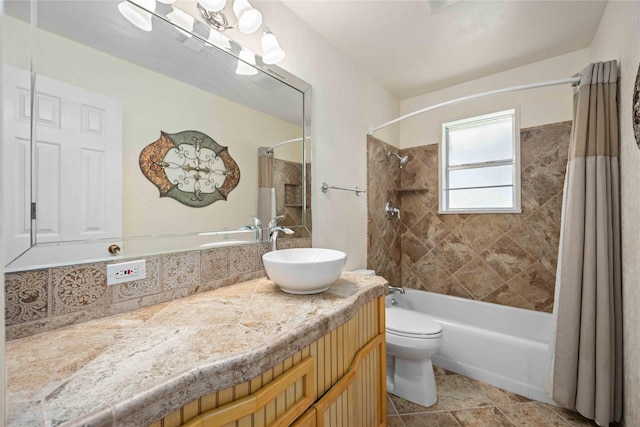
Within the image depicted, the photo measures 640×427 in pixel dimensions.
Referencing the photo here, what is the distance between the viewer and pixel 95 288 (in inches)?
34.1

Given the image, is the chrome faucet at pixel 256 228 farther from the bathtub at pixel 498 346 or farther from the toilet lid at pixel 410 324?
the bathtub at pixel 498 346

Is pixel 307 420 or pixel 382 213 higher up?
pixel 382 213

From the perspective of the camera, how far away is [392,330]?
1.74 metres

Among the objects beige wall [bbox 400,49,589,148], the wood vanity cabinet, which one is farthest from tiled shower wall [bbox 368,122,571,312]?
the wood vanity cabinet

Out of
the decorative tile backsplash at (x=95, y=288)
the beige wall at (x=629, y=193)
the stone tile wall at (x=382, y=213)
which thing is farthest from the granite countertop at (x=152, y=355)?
the stone tile wall at (x=382, y=213)

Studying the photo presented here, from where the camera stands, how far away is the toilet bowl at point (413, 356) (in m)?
1.66

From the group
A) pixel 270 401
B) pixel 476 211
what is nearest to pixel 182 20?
pixel 270 401

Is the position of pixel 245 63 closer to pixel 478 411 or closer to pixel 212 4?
pixel 212 4

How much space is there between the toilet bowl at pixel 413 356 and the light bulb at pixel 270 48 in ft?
5.90

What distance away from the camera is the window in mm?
2412

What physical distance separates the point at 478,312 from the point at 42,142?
120 inches

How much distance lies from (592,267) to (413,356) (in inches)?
44.9

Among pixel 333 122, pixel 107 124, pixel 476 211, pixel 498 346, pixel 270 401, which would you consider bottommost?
pixel 498 346

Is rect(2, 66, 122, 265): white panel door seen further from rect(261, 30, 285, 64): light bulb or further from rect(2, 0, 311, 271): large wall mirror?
rect(261, 30, 285, 64): light bulb
